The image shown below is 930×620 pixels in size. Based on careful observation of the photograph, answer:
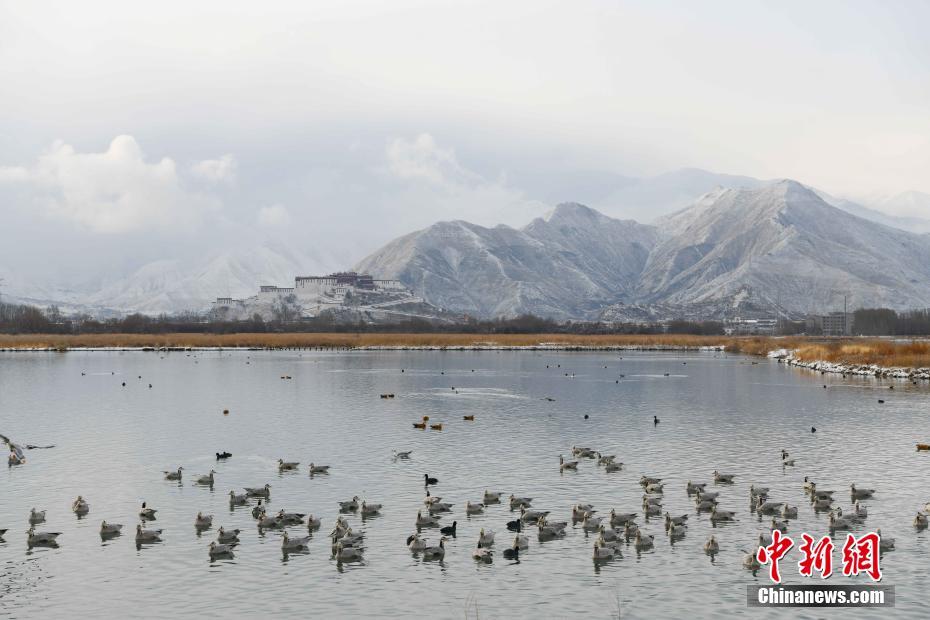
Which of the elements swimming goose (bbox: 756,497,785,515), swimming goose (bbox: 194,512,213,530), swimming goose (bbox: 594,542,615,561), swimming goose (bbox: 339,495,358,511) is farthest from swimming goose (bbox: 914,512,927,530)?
swimming goose (bbox: 194,512,213,530)

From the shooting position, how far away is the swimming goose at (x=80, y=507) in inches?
1487

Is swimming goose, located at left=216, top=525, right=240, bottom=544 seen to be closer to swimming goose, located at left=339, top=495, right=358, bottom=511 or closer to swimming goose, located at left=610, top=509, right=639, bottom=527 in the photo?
swimming goose, located at left=339, top=495, right=358, bottom=511

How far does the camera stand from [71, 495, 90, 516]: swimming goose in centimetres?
3778

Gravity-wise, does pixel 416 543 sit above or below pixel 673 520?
below

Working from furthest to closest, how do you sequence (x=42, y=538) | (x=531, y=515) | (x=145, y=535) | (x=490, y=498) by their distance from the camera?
(x=490, y=498)
(x=531, y=515)
(x=145, y=535)
(x=42, y=538)

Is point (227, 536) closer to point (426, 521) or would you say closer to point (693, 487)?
point (426, 521)

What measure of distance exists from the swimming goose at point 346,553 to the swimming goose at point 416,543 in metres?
1.85

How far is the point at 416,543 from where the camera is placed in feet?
106

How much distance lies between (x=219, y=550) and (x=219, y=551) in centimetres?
4

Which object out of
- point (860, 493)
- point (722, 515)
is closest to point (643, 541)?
point (722, 515)

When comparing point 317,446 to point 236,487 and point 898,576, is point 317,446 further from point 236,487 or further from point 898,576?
point 898,576

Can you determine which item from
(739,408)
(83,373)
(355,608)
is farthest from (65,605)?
(83,373)

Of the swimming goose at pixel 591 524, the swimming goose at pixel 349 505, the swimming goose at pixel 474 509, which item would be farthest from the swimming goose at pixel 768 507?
the swimming goose at pixel 349 505

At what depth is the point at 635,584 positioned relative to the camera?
28.7m
